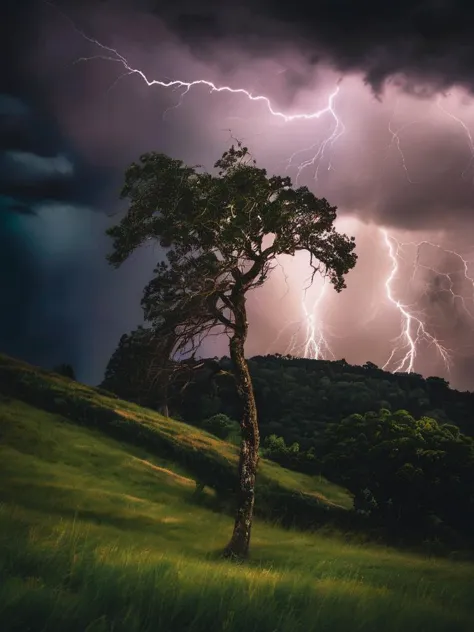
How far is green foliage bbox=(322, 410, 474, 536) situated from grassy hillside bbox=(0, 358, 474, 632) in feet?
7.78

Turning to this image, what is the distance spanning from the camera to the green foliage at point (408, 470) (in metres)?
22.7

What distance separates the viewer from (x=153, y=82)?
2488 cm

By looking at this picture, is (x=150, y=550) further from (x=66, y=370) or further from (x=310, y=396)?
(x=310, y=396)

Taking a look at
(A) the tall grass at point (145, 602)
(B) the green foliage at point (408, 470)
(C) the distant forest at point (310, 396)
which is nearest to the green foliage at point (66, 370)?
(C) the distant forest at point (310, 396)

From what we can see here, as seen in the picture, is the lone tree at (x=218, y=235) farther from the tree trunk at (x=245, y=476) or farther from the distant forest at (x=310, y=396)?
the distant forest at (x=310, y=396)

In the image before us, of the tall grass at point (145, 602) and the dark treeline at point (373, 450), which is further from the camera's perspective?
the dark treeline at point (373, 450)

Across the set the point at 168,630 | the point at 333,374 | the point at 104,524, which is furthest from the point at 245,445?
the point at 333,374

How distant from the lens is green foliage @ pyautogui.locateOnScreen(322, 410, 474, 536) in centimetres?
2270

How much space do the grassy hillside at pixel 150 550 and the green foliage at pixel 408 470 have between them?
2.37 m

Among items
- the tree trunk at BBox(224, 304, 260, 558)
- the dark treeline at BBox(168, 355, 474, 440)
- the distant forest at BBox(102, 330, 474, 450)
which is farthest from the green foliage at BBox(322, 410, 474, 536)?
the dark treeline at BBox(168, 355, 474, 440)

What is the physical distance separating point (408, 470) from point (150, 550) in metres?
13.4

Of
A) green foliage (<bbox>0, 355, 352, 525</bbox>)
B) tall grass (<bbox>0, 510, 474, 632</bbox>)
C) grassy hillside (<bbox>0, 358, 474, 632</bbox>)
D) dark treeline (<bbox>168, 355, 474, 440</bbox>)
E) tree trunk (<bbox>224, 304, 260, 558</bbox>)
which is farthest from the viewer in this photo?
dark treeline (<bbox>168, 355, 474, 440</bbox>)

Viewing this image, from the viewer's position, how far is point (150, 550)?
1245 cm

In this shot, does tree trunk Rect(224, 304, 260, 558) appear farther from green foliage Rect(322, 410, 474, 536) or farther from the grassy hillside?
green foliage Rect(322, 410, 474, 536)
